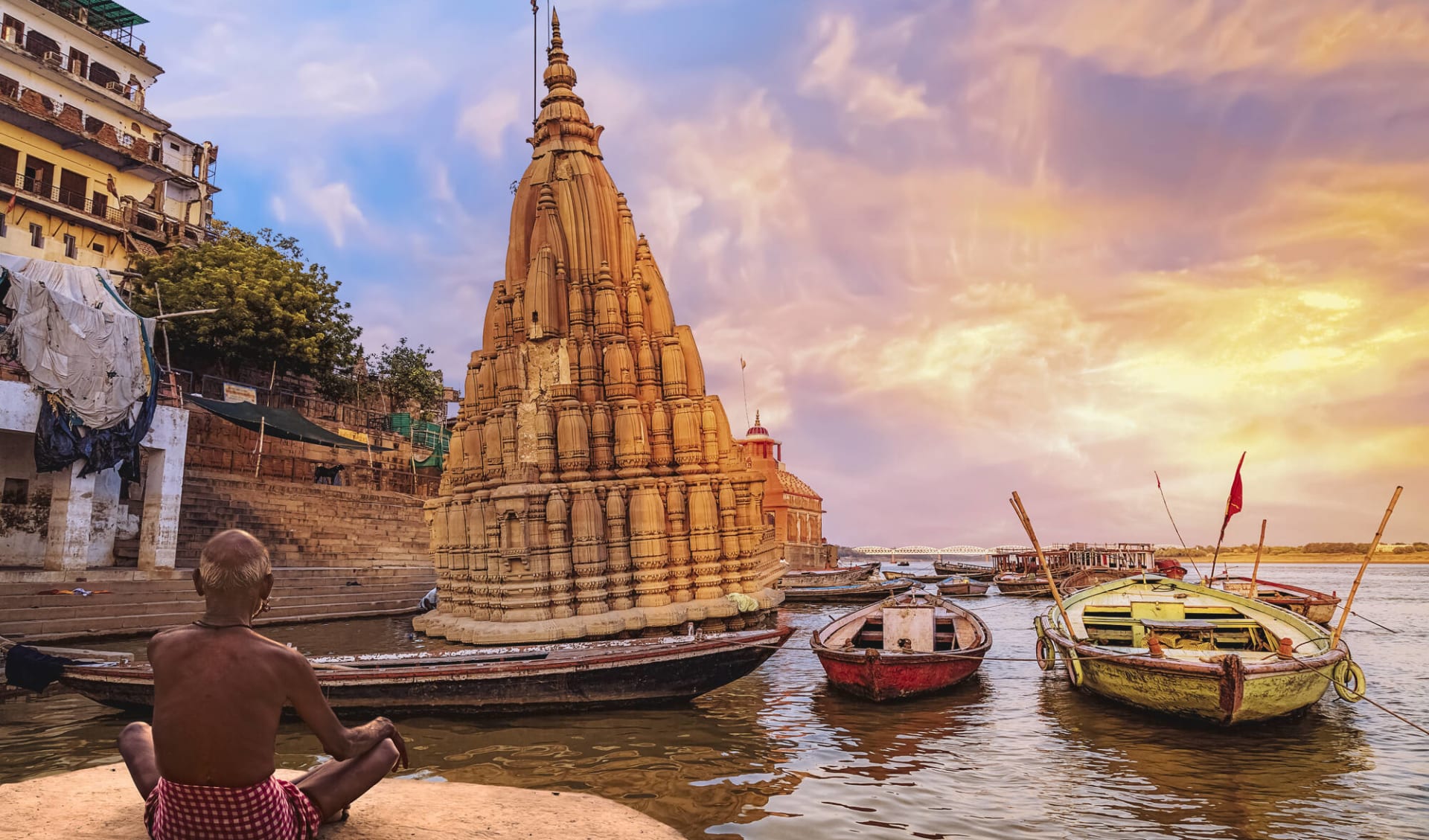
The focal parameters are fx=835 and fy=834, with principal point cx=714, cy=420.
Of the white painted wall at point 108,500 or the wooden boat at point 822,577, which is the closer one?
the white painted wall at point 108,500

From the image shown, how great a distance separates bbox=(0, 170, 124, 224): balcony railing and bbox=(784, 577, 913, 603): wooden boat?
37644 millimetres

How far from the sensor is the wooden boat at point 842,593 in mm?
44438

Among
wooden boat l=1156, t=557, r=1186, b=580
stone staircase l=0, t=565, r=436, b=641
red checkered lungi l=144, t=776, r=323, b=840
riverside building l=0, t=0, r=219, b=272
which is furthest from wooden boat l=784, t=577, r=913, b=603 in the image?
red checkered lungi l=144, t=776, r=323, b=840

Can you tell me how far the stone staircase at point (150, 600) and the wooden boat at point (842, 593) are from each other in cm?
2183

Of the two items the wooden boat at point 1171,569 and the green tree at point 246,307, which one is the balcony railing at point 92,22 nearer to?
the green tree at point 246,307

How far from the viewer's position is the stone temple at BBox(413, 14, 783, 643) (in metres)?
17.5

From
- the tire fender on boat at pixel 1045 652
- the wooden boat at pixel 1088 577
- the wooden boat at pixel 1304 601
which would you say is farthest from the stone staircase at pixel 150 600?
the wooden boat at pixel 1088 577

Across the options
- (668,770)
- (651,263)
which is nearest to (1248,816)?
(668,770)

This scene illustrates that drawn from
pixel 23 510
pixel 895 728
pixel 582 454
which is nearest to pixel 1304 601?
pixel 895 728

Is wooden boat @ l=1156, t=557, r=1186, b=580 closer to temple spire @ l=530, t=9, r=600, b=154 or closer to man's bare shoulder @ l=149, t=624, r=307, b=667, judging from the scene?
temple spire @ l=530, t=9, r=600, b=154

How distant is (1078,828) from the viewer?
28.1 ft

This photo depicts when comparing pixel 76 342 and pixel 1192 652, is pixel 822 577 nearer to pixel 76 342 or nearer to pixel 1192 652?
pixel 1192 652

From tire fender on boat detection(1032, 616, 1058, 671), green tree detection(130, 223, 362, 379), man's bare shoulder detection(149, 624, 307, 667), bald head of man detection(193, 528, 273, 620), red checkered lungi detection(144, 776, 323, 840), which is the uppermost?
green tree detection(130, 223, 362, 379)

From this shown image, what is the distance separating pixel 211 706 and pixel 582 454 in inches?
545
